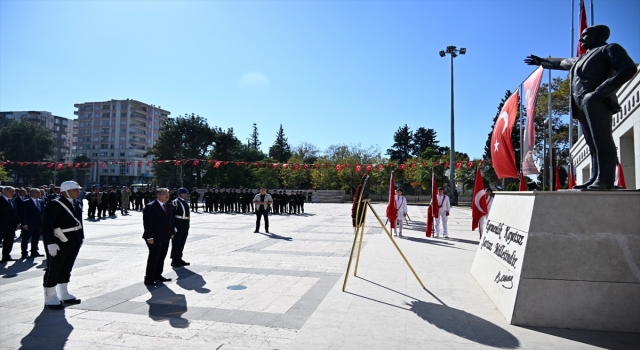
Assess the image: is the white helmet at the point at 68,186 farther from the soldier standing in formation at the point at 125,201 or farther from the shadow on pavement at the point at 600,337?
the soldier standing in formation at the point at 125,201

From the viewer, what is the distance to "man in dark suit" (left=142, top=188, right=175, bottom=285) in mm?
6984

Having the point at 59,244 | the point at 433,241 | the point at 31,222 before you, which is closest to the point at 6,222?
the point at 31,222

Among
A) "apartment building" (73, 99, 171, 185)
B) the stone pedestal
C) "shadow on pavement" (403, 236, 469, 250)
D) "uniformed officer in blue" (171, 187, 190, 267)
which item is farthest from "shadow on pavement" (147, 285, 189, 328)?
"apartment building" (73, 99, 171, 185)

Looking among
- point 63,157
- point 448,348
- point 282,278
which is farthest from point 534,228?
point 63,157

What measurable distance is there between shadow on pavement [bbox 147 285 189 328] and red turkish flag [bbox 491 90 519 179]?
6655 mm

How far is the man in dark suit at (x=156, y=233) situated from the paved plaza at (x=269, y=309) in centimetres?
35

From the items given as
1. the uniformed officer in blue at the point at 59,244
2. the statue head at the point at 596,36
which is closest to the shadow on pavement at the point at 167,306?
the uniformed officer in blue at the point at 59,244

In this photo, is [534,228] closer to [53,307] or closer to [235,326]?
[235,326]

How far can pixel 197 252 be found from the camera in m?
10.5

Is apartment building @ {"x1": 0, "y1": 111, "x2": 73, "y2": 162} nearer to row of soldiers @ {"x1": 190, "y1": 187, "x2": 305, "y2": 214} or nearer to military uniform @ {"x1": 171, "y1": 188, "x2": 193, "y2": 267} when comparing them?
row of soldiers @ {"x1": 190, "y1": 187, "x2": 305, "y2": 214}

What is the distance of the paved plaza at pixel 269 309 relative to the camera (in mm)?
4246

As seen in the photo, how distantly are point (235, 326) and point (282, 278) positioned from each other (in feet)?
8.57

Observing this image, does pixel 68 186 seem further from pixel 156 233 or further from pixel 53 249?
pixel 156 233

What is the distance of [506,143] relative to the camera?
803 centimetres
